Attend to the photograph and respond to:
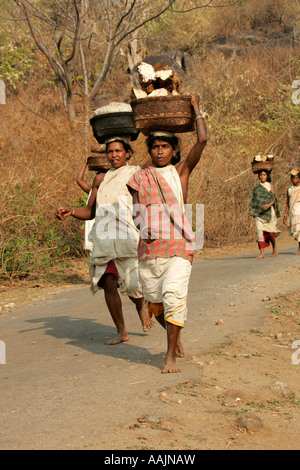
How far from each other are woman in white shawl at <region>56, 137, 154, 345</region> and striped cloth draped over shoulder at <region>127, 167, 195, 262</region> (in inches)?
38.7

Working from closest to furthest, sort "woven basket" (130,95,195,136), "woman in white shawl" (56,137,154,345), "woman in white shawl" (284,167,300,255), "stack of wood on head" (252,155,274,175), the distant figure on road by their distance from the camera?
"woven basket" (130,95,195,136), "woman in white shawl" (56,137,154,345), "stack of wood on head" (252,155,274,175), the distant figure on road, "woman in white shawl" (284,167,300,255)

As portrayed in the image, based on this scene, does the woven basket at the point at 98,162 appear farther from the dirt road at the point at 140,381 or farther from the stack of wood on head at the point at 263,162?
the stack of wood on head at the point at 263,162

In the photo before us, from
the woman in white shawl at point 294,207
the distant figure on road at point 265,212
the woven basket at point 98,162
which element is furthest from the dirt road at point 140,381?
the woman in white shawl at point 294,207

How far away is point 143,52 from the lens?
33562 mm

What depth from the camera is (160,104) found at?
504 centimetres

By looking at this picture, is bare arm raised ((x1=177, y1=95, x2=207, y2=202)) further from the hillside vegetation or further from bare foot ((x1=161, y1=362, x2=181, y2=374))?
the hillside vegetation

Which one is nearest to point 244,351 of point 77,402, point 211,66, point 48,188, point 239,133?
point 77,402

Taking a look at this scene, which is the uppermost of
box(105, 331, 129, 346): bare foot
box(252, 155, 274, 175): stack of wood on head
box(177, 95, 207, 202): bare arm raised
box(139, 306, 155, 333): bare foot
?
box(252, 155, 274, 175): stack of wood on head

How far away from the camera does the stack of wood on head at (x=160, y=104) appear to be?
503 cm

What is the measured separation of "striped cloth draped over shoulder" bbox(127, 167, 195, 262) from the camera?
5121 millimetres

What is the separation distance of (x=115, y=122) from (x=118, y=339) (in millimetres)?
2054

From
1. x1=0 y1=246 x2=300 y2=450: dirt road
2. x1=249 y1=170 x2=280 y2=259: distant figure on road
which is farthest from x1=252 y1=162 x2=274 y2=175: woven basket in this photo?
x1=0 y1=246 x2=300 y2=450: dirt road

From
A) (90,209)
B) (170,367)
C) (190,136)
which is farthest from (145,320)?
(190,136)
